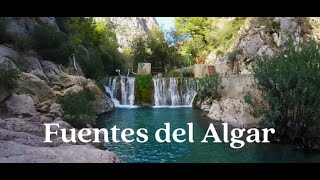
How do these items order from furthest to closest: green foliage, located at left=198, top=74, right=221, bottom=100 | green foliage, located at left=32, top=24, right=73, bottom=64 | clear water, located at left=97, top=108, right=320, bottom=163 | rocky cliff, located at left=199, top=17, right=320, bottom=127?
green foliage, located at left=32, top=24, right=73, bottom=64, green foliage, located at left=198, top=74, right=221, bottom=100, rocky cliff, located at left=199, top=17, right=320, bottom=127, clear water, located at left=97, top=108, right=320, bottom=163

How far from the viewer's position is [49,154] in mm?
7859

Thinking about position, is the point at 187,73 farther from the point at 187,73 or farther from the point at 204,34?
the point at 204,34

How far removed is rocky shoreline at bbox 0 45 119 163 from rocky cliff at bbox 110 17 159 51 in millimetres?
15050

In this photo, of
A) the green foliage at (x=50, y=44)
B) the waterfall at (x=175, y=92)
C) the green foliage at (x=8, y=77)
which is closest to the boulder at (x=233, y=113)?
the waterfall at (x=175, y=92)

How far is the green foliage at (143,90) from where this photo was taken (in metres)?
23.8

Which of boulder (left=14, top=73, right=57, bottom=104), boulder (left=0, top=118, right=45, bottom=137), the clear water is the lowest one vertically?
the clear water

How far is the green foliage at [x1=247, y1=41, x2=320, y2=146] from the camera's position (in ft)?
35.1

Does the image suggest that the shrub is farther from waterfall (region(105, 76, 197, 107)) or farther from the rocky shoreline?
the rocky shoreline

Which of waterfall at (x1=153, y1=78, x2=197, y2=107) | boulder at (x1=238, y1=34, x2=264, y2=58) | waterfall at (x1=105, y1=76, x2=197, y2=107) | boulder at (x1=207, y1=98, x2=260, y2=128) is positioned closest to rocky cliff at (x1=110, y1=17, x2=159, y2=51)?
waterfall at (x1=105, y1=76, x2=197, y2=107)

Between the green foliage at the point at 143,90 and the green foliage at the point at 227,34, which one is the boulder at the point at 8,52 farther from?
the green foliage at the point at 227,34
